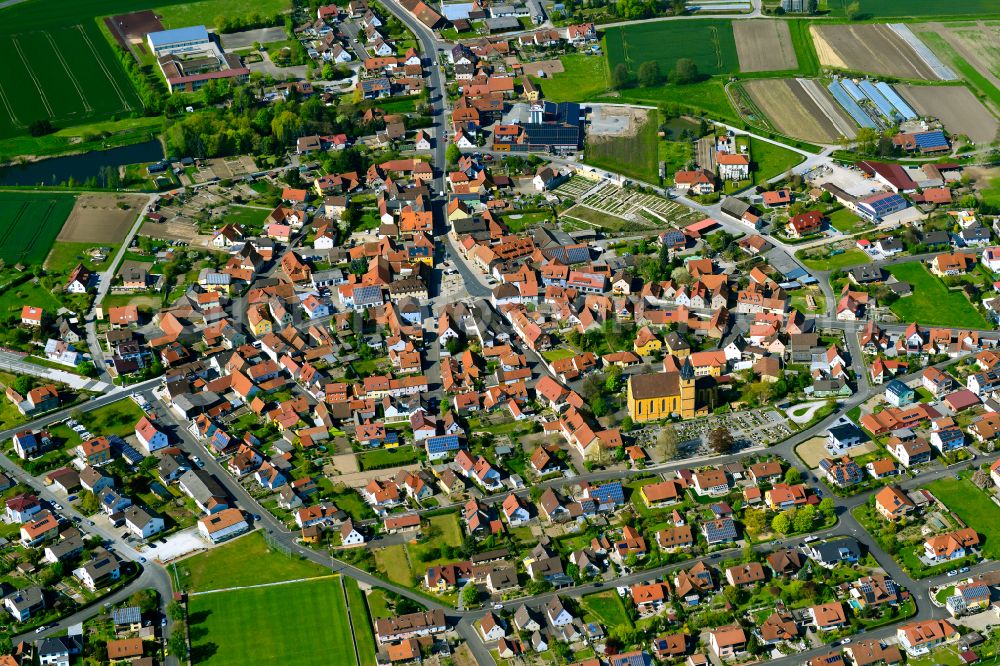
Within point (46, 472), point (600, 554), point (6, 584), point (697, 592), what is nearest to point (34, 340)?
point (46, 472)

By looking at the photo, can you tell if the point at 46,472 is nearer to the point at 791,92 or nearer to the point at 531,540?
the point at 531,540

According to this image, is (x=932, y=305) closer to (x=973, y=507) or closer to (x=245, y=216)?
(x=973, y=507)

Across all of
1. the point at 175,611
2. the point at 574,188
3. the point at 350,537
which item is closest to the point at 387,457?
the point at 350,537

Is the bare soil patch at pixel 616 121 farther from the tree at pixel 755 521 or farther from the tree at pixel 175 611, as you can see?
the tree at pixel 175 611

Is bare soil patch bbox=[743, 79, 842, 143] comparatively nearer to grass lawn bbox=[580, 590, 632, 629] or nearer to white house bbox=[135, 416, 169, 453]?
grass lawn bbox=[580, 590, 632, 629]

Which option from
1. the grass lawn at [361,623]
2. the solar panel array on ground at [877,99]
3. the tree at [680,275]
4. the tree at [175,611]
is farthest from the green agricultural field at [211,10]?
the grass lawn at [361,623]
